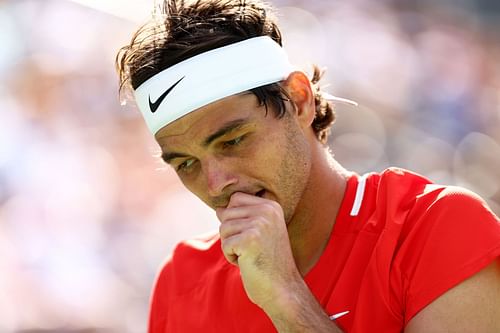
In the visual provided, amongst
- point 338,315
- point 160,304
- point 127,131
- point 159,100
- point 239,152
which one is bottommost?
point 127,131

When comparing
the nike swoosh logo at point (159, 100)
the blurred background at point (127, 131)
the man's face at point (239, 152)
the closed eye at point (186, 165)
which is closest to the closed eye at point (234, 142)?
the man's face at point (239, 152)

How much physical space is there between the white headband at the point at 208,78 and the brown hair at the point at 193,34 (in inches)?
0.8

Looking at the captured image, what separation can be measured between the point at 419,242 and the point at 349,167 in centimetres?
310

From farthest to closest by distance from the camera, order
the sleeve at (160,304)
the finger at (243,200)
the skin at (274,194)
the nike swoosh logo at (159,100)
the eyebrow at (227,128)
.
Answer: the sleeve at (160,304) < the nike swoosh logo at (159,100) < the eyebrow at (227,128) < the finger at (243,200) < the skin at (274,194)

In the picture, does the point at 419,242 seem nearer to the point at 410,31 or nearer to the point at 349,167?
the point at 349,167

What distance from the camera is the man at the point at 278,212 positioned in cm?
166

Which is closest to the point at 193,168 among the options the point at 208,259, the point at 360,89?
the point at 208,259

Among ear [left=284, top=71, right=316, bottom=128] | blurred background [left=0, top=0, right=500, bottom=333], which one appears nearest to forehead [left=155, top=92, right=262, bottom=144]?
ear [left=284, top=71, right=316, bottom=128]

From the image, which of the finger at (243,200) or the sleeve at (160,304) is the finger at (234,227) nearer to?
the finger at (243,200)

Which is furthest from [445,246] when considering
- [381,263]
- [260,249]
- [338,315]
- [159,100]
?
[159,100]

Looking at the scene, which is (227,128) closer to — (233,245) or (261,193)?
(261,193)

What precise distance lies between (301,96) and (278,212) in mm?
457

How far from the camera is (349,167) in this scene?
4820 millimetres

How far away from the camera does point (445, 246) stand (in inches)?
66.6
